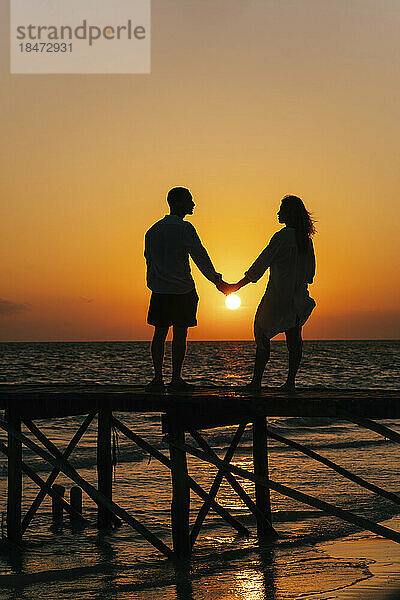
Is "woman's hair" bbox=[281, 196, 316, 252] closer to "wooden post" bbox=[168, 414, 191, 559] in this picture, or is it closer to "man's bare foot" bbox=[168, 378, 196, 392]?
"man's bare foot" bbox=[168, 378, 196, 392]

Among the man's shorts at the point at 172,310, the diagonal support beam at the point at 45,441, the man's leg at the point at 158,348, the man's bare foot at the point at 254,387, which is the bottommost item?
the diagonal support beam at the point at 45,441

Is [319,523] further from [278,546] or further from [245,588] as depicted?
[245,588]

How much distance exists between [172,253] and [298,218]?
1.43 metres

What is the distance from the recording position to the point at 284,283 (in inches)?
371

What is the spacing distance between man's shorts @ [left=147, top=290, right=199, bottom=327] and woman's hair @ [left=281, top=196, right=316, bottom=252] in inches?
53.0

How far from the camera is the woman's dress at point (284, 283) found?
938 centimetres

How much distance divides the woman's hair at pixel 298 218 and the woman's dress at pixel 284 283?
0.06 m

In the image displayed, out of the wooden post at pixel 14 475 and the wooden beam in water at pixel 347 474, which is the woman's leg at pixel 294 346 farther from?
the wooden post at pixel 14 475

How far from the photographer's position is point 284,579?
31.8 ft

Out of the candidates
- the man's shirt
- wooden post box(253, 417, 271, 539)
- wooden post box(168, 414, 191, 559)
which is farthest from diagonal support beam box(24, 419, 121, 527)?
the man's shirt

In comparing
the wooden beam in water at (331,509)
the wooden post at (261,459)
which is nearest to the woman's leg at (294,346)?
the wooden beam in water at (331,509)

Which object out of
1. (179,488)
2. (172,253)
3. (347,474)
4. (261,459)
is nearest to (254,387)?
(179,488)

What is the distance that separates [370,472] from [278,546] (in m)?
9.86

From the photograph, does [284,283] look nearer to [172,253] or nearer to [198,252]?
[198,252]
